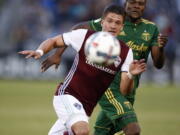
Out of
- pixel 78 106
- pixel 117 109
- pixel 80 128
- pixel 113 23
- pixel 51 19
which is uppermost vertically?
pixel 113 23

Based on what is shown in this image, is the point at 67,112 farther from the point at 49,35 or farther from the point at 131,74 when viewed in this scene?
the point at 49,35

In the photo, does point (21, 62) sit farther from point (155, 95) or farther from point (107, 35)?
point (107, 35)

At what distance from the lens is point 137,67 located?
958cm

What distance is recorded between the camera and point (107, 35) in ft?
29.5

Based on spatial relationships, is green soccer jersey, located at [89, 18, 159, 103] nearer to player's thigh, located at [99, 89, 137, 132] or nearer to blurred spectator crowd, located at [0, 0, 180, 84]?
player's thigh, located at [99, 89, 137, 132]

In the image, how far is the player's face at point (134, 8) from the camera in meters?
11.0

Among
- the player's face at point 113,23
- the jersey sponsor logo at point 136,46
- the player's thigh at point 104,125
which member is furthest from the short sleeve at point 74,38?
the player's thigh at point 104,125

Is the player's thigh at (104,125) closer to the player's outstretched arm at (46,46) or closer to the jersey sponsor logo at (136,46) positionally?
the jersey sponsor logo at (136,46)

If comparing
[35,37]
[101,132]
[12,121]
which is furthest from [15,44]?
[101,132]

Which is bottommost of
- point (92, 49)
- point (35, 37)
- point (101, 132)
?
point (35, 37)

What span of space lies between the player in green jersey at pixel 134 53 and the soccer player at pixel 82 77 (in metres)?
0.79

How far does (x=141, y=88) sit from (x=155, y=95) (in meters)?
2.49

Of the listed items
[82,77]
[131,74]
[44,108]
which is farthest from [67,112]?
[44,108]

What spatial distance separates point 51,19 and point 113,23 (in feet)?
61.1
